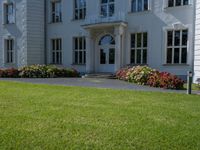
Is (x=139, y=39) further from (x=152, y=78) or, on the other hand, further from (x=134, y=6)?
(x=152, y=78)

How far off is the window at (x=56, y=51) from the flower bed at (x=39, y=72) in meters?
3.41

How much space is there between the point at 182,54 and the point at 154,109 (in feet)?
41.2

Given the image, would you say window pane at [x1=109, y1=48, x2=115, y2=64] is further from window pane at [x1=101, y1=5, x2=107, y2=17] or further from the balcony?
window pane at [x1=101, y1=5, x2=107, y2=17]

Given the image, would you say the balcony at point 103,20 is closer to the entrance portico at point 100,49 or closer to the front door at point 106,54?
the entrance portico at point 100,49

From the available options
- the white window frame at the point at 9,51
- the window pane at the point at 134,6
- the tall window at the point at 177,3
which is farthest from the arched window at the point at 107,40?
the white window frame at the point at 9,51

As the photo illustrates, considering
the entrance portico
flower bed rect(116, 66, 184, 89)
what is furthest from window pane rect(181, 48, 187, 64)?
the entrance portico

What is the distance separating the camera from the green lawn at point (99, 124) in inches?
195

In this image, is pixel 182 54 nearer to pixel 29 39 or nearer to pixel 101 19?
pixel 101 19

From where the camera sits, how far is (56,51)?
89.1 ft

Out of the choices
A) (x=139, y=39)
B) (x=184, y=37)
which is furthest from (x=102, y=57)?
(x=184, y=37)

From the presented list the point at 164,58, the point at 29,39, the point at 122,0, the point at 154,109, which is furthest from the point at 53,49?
the point at 154,109

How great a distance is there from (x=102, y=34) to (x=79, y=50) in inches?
115

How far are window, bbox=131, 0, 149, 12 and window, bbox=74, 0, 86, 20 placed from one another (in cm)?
494

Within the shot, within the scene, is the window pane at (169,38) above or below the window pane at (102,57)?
above
